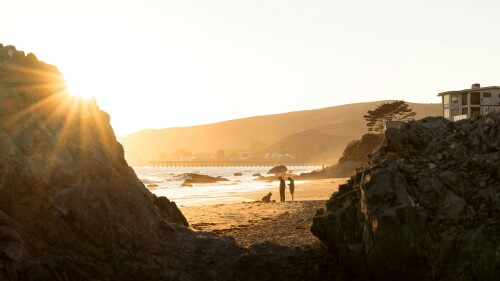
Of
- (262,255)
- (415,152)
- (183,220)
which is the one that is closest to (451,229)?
(415,152)

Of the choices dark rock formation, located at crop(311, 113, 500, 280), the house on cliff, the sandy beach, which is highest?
the house on cliff

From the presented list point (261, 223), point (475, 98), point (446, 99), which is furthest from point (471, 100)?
point (261, 223)

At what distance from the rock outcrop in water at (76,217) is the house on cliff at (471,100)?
52987 millimetres

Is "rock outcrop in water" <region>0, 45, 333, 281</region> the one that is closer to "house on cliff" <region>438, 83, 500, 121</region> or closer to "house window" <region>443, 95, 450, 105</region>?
"house on cliff" <region>438, 83, 500, 121</region>

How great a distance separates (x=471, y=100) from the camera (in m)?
68.8

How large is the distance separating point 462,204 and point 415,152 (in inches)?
104

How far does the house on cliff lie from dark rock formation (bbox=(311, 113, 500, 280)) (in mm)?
51509

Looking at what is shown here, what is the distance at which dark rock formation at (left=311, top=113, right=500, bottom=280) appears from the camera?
45.4ft

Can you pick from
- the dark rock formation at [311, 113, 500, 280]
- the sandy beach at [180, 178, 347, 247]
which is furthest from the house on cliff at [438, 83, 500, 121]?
the dark rock formation at [311, 113, 500, 280]

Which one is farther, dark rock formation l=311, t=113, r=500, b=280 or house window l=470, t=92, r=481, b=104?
house window l=470, t=92, r=481, b=104

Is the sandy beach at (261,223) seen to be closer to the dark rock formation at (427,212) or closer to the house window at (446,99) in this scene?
the dark rock formation at (427,212)

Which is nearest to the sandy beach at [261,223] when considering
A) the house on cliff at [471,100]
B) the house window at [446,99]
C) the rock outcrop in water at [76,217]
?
the rock outcrop in water at [76,217]

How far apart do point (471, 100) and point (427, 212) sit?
197 feet

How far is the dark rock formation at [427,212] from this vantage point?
1385 centimetres
